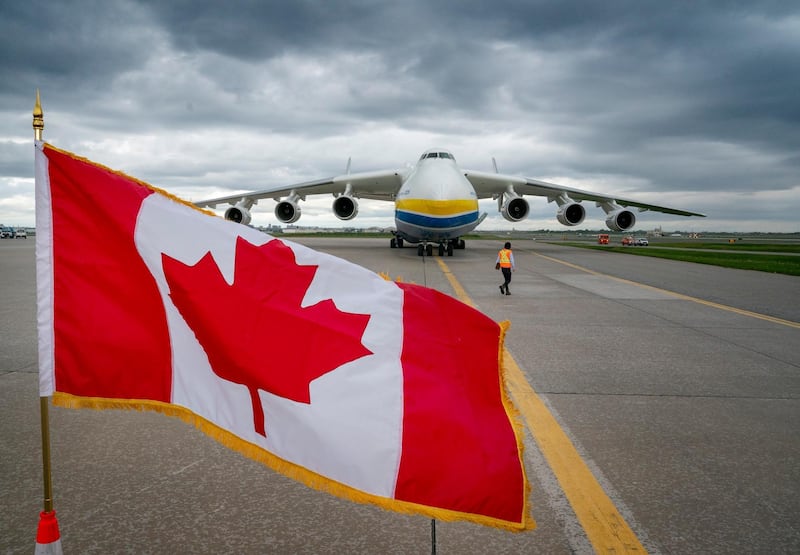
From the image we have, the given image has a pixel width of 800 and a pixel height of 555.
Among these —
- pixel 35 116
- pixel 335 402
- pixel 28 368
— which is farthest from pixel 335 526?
pixel 28 368

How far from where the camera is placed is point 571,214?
26.5m

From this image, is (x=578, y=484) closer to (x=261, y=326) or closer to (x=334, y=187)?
(x=261, y=326)

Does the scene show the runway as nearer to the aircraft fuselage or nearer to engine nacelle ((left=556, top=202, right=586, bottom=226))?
the aircraft fuselage

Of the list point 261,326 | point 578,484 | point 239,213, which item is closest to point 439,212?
point 239,213

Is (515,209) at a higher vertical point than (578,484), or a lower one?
higher

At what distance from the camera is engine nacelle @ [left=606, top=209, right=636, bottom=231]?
2686 centimetres

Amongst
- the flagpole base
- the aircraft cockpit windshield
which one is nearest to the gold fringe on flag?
the flagpole base

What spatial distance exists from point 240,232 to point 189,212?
237 millimetres

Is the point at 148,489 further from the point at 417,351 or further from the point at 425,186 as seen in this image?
the point at 425,186

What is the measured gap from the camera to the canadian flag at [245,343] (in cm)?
218

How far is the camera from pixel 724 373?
5773mm

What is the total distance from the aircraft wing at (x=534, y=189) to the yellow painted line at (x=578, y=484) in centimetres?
2195

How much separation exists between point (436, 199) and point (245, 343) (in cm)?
1730

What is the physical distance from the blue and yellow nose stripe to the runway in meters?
13.0
